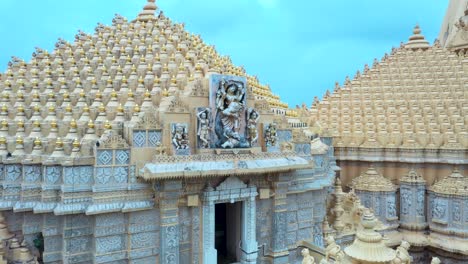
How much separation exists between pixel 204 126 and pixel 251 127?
168cm

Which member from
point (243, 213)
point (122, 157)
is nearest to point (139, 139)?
point (122, 157)

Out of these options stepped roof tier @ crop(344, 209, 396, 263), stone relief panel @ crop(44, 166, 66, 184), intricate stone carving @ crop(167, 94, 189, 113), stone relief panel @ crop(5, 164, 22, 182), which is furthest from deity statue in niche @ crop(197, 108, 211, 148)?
stepped roof tier @ crop(344, 209, 396, 263)

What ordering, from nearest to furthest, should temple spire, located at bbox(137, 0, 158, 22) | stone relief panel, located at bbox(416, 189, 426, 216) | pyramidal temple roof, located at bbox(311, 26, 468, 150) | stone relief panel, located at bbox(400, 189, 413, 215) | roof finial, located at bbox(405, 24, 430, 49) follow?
temple spire, located at bbox(137, 0, 158, 22) < stone relief panel, located at bbox(416, 189, 426, 216) < stone relief panel, located at bbox(400, 189, 413, 215) < pyramidal temple roof, located at bbox(311, 26, 468, 150) < roof finial, located at bbox(405, 24, 430, 49)

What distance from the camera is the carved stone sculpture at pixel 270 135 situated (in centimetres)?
1280

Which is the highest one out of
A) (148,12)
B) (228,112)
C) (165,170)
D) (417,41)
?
(417,41)

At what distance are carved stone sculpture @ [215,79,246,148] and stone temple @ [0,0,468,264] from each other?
0.13 ft

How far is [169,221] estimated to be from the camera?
10.9m

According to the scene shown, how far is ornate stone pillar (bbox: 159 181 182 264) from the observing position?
10.7 meters

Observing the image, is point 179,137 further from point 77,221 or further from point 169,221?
point 77,221

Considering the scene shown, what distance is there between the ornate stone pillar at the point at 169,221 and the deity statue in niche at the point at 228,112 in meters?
1.86

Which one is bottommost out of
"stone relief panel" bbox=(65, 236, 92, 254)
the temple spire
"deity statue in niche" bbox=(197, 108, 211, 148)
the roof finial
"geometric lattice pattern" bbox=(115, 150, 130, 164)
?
"stone relief panel" bbox=(65, 236, 92, 254)

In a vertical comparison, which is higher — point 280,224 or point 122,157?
point 122,157

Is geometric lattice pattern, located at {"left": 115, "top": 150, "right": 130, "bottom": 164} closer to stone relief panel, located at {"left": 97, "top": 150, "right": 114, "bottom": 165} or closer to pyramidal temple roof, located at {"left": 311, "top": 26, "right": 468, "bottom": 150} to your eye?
stone relief panel, located at {"left": 97, "top": 150, "right": 114, "bottom": 165}

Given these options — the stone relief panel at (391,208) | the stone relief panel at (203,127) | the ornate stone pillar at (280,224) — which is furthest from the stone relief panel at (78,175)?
the stone relief panel at (391,208)
